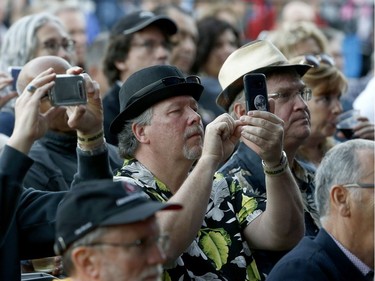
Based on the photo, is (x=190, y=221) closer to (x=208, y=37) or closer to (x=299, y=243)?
(x=299, y=243)

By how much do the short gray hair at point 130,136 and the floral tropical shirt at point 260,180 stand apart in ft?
2.06

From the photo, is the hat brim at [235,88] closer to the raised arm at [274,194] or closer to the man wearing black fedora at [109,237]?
the raised arm at [274,194]

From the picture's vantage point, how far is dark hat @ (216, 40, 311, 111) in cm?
599

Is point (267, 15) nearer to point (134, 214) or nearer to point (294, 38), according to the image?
point (294, 38)

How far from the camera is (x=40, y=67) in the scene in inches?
216

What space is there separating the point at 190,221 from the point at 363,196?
2.84 ft

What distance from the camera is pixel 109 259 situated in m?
3.62

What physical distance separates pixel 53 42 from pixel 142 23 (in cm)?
90

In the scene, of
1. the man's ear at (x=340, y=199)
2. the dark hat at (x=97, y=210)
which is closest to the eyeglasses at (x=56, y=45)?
the man's ear at (x=340, y=199)

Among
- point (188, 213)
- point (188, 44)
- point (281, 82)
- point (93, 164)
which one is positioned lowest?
point (188, 44)

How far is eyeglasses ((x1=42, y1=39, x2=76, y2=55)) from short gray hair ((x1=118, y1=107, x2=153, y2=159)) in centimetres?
209

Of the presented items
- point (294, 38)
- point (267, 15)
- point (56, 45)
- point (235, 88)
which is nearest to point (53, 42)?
point (56, 45)

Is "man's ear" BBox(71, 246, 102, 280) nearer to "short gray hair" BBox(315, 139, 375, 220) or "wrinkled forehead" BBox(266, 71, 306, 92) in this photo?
"short gray hair" BBox(315, 139, 375, 220)

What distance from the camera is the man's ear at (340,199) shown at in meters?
4.96
